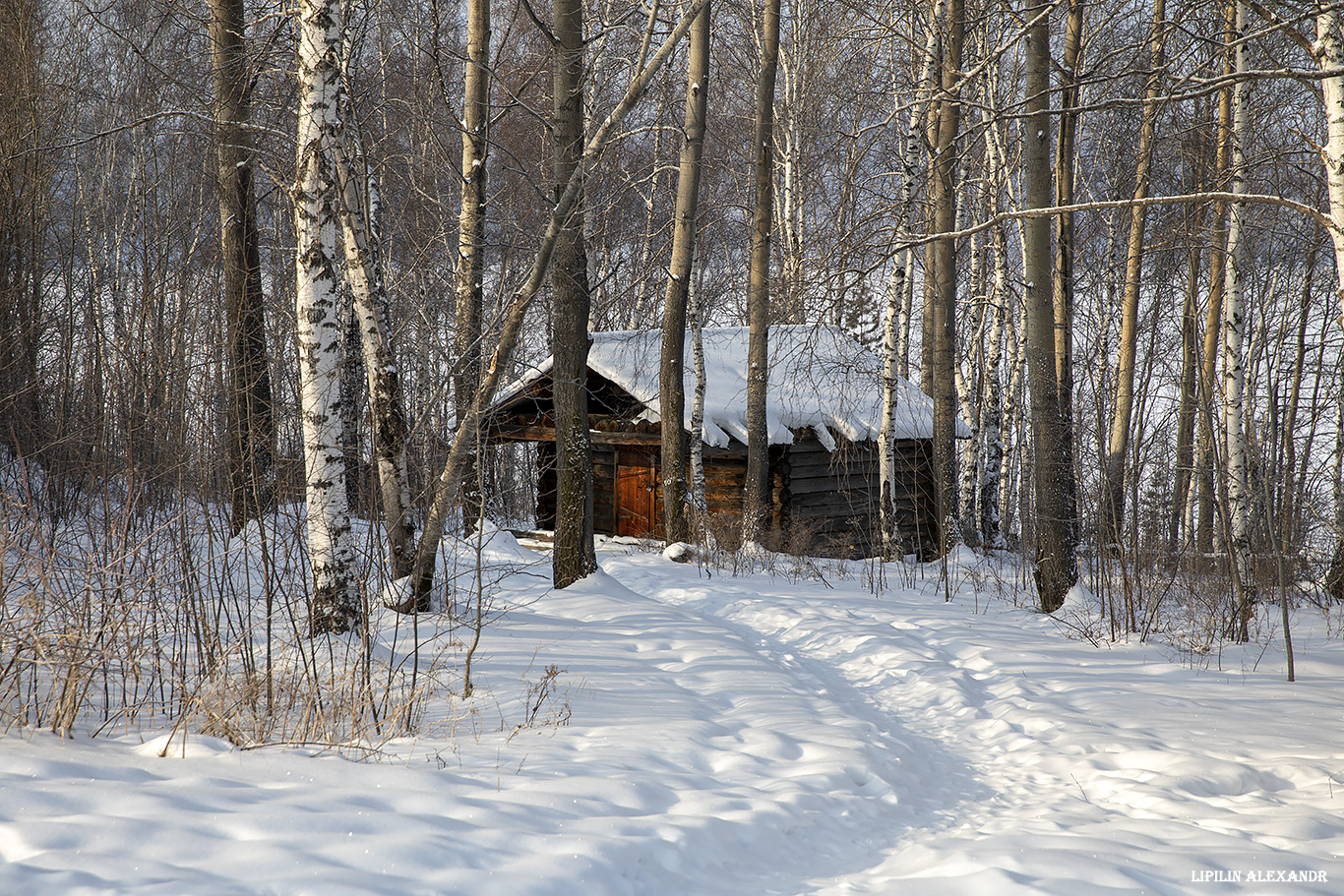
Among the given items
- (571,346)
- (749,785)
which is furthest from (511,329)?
(749,785)

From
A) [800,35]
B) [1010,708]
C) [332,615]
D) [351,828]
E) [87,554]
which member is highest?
[800,35]

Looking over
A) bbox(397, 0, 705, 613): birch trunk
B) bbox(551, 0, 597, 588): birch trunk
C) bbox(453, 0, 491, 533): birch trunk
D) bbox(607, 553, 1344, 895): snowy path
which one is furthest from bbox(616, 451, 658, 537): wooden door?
bbox(397, 0, 705, 613): birch trunk

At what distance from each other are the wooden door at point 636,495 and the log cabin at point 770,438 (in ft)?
0.08

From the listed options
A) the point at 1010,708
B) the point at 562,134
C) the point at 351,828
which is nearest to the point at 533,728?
the point at 351,828

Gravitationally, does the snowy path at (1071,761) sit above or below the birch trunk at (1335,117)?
below

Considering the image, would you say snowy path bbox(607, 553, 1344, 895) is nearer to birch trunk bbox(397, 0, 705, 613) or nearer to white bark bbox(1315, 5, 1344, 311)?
white bark bbox(1315, 5, 1344, 311)

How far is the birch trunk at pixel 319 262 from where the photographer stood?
563 centimetres

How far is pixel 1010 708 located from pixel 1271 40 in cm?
1084

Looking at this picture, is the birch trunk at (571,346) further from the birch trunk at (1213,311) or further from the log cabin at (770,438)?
the birch trunk at (1213,311)

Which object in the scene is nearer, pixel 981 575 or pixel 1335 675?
pixel 1335 675

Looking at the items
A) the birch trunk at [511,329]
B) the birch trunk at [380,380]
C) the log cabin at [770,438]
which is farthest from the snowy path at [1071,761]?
the log cabin at [770,438]

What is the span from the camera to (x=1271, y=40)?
11094 millimetres

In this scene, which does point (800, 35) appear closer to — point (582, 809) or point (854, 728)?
point (854, 728)

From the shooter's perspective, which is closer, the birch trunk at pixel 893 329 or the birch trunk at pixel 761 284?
the birch trunk at pixel 893 329
